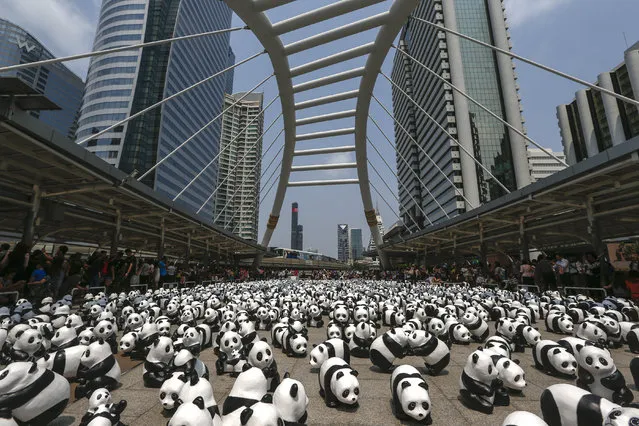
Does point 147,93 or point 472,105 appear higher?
point 147,93

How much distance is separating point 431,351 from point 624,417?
9.02ft

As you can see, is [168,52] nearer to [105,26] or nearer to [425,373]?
[105,26]

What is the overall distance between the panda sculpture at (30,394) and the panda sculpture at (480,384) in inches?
165

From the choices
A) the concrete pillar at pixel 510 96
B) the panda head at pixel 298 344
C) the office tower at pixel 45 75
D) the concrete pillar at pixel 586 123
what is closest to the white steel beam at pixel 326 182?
the panda head at pixel 298 344

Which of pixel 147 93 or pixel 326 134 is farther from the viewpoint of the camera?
pixel 147 93

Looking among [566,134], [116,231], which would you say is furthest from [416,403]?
[566,134]

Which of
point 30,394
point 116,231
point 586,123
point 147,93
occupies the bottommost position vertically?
point 30,394

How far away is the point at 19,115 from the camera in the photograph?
604 centimetres

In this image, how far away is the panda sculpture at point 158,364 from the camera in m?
4.19

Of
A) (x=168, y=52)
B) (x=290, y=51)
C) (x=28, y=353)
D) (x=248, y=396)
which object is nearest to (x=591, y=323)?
(x=248, y=396)

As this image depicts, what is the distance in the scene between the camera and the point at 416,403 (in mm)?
3086

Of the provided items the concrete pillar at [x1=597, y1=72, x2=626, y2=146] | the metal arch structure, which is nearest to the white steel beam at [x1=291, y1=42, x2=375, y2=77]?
the metal arch structure

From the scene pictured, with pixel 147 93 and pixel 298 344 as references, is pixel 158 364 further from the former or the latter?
pixel 147 93

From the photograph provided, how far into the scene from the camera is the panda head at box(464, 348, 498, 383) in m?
3.55
